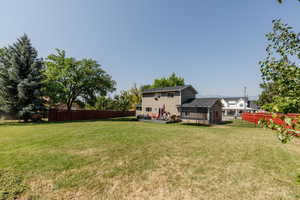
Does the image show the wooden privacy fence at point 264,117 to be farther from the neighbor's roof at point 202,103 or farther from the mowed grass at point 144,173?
the neighbor's roof at point 202,103

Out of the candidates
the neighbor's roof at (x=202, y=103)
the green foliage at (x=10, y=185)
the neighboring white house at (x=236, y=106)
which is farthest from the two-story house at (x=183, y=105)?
the neighboring white house at (x=236, y=106)

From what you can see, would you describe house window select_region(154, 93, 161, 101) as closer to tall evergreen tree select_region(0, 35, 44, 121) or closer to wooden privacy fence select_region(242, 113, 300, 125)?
wooden privacy fence select_region(242, 113, 300, 125)

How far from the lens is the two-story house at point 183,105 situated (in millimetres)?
19953

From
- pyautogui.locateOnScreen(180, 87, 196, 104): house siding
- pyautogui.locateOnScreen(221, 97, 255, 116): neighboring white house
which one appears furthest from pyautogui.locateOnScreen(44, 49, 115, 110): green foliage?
pyautogui.locateOnScreen(221, 97, 255, 116): neighboring white house

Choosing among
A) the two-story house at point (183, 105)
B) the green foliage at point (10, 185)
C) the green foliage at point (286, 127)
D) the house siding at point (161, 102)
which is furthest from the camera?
the house siding at point (161, 102)

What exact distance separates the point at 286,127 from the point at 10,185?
6.20 meters

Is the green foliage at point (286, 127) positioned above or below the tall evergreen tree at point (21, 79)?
below

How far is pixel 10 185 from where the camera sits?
11.3 ft

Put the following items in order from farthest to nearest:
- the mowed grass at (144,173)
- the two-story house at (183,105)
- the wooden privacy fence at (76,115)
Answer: the two-story house at (183,105), the wooden privacy fence at (76,115), the mowed grass at (144,173)

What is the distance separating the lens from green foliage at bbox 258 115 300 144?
168 cm

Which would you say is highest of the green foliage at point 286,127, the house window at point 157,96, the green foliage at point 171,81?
the green foliage at point 171,81

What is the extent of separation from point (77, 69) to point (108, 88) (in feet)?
20.3

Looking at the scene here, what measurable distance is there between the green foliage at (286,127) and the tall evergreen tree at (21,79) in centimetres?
2316

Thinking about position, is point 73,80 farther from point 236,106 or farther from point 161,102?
point 236,106
